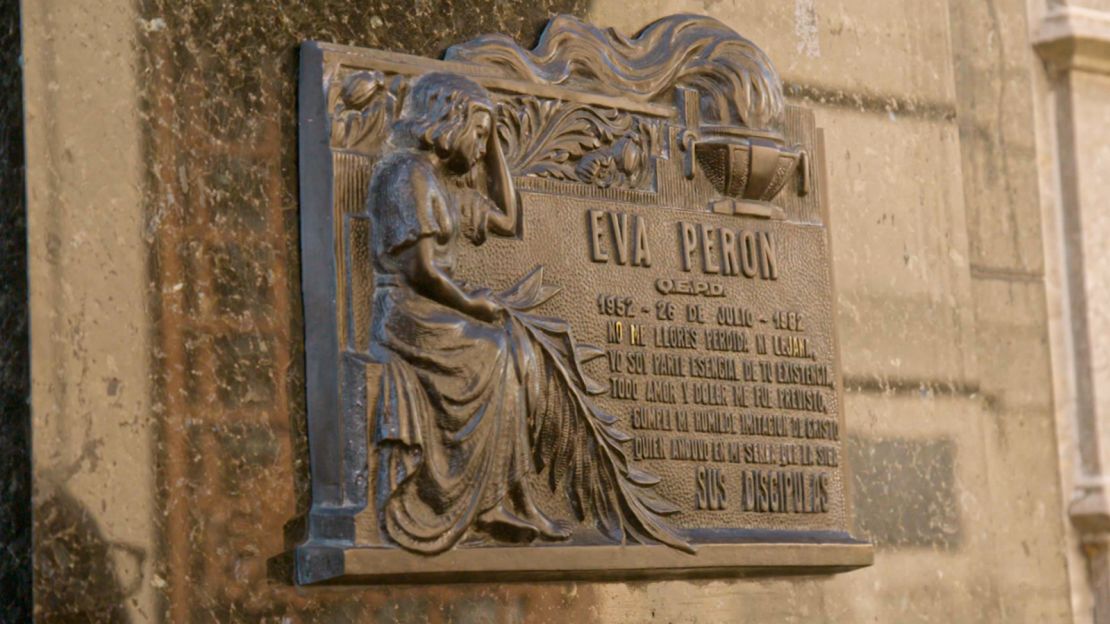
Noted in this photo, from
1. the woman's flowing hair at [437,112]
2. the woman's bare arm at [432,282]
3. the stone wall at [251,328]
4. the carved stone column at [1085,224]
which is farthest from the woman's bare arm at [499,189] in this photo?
the carved stone column at [1085,224]

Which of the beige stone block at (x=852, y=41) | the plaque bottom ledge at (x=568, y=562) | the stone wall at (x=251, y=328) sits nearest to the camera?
the stone wall at (x=251, y=328)

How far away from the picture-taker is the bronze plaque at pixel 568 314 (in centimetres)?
493

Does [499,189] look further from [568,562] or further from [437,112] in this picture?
Result: [568,562]

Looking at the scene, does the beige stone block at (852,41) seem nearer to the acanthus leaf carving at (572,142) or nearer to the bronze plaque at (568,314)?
the bronze plaque at (568,314)

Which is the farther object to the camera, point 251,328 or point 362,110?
point 362,110

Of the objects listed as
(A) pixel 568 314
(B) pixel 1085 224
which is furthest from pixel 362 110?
(B) pixel 1085 224

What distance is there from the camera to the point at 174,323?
4789mm

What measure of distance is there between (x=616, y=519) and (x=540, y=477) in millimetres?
260

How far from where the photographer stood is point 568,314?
5383mm

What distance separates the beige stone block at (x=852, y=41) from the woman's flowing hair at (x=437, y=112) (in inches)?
40.5

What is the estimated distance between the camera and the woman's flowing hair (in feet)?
16.7

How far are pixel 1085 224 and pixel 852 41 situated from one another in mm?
1662

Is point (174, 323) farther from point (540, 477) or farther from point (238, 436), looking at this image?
point (540, 477)

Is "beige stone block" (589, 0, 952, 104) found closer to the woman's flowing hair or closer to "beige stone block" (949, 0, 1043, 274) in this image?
"beige stone block" (949, 0, 1043, 274)
